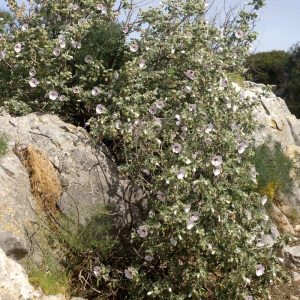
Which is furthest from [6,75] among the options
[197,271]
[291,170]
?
[291,170]

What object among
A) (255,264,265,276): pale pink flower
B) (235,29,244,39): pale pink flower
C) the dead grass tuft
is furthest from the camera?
(235,29,244,39): pale pink flower

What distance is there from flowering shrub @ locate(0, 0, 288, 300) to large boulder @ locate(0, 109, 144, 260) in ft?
0.54

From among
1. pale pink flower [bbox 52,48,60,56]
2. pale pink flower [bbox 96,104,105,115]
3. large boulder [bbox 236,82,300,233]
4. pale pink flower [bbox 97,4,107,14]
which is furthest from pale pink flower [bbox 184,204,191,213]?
large boulder [bbox 236,82,300,233]

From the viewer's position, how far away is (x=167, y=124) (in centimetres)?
420

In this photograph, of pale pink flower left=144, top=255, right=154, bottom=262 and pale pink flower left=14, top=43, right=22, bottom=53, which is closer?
pale pink flower left=144, top=255, right=154, bottom=262

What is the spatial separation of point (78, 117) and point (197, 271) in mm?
2210

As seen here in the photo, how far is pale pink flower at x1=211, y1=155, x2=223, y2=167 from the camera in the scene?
3740 millimetres

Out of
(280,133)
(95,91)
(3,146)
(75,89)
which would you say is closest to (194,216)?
(3,146)

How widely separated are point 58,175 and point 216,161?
1.38 metres

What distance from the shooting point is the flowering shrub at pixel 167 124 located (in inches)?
146

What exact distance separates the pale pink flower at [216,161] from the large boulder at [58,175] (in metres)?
0.82

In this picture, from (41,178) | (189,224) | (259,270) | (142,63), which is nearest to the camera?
(189,224)

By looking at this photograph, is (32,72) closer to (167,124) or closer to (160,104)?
(160,104)

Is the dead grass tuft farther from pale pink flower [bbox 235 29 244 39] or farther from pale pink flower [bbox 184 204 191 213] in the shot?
pale pink flower [bbox 235 29 244 39]
